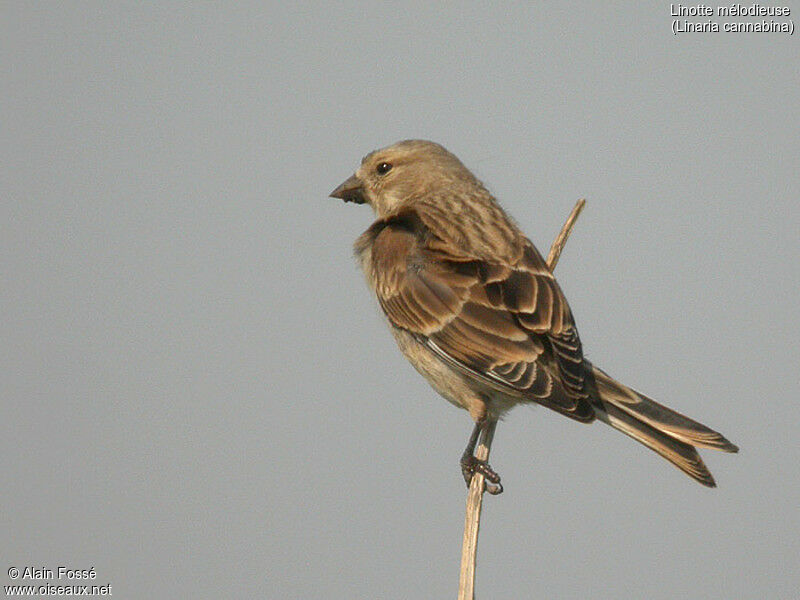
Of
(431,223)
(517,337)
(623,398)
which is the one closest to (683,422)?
(623,398)

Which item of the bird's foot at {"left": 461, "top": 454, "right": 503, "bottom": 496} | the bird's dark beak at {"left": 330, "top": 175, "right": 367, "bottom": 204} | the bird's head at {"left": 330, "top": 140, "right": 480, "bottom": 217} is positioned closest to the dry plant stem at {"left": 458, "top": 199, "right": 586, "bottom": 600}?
the bird's foot at {"left": 461, "top": 454, "right": 503, "bottom": 496}

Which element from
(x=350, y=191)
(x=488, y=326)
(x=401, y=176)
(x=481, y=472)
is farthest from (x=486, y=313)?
(x=350, y=191)

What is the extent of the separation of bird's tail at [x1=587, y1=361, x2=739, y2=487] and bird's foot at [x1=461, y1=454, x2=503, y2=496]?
0.59m

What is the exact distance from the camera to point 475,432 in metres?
5.51

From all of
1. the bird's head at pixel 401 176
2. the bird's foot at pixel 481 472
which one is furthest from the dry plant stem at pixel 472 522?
the bird's head at pixel 401 176

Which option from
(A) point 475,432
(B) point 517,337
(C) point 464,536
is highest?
(B) point 517,337

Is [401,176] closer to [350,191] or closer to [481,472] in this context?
[350,191]

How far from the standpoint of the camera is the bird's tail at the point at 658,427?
5.03 meters

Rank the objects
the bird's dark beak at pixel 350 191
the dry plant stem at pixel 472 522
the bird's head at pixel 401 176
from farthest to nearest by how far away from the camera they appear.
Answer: the bird's dark beak at pixel 350 191 → the bird's head at pixel 401 176 → the dry plant stem at pixel 472 522

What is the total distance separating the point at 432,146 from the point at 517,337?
211 centimetres

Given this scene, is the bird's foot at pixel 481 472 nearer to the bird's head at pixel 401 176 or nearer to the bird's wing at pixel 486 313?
the bird's wing at pixel 486 313

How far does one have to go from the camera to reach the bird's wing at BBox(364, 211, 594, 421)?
5160 millimetres

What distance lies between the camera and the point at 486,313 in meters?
5.45

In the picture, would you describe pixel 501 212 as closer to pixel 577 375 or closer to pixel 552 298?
pixel 552 298
